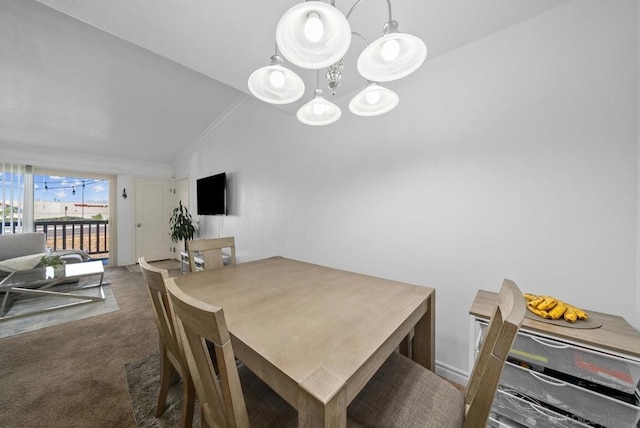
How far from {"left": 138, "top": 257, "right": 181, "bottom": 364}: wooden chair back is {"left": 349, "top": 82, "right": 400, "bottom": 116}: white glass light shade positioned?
1.22m

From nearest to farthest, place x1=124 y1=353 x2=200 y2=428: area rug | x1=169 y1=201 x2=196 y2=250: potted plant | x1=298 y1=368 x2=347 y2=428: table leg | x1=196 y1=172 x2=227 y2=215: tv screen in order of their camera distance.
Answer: x1=298 y1=368 x2=347 y2=428: table leg → x1=124 y1=353 x2=200 y2=428: area rug → x1=196 y1=172 x2=227 y2=215: tv screen → x1=169 y1=201 x2=196 y2=250: potted plant

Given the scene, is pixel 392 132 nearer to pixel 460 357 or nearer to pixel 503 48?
pixel 503 48

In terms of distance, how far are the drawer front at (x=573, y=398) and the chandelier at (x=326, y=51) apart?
1.49 meters

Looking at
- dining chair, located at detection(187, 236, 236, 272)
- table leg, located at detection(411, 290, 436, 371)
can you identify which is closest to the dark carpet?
dining chair, located at detection(187, 236, 236, 272)

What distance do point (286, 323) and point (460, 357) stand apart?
1.45 metres

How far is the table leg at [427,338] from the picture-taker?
1.15 meters

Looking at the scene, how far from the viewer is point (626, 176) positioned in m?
1.08

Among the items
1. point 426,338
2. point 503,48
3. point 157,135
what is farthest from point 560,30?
point 157,135

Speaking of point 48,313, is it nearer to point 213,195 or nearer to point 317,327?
point 213,195

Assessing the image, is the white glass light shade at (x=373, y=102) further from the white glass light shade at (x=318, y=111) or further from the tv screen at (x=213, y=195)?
the tv screen at (x=213, y=195)

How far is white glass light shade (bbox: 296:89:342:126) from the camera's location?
1.25 m

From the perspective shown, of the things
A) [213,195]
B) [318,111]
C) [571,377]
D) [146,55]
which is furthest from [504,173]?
[213,195]

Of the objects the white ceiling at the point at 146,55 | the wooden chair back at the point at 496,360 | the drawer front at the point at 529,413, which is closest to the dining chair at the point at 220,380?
the wooden chair back at the point at 496,360

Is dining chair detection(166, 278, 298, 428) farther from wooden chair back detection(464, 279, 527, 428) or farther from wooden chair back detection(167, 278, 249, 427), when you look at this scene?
wooden chair back detection(464, 279, 527, 428)
